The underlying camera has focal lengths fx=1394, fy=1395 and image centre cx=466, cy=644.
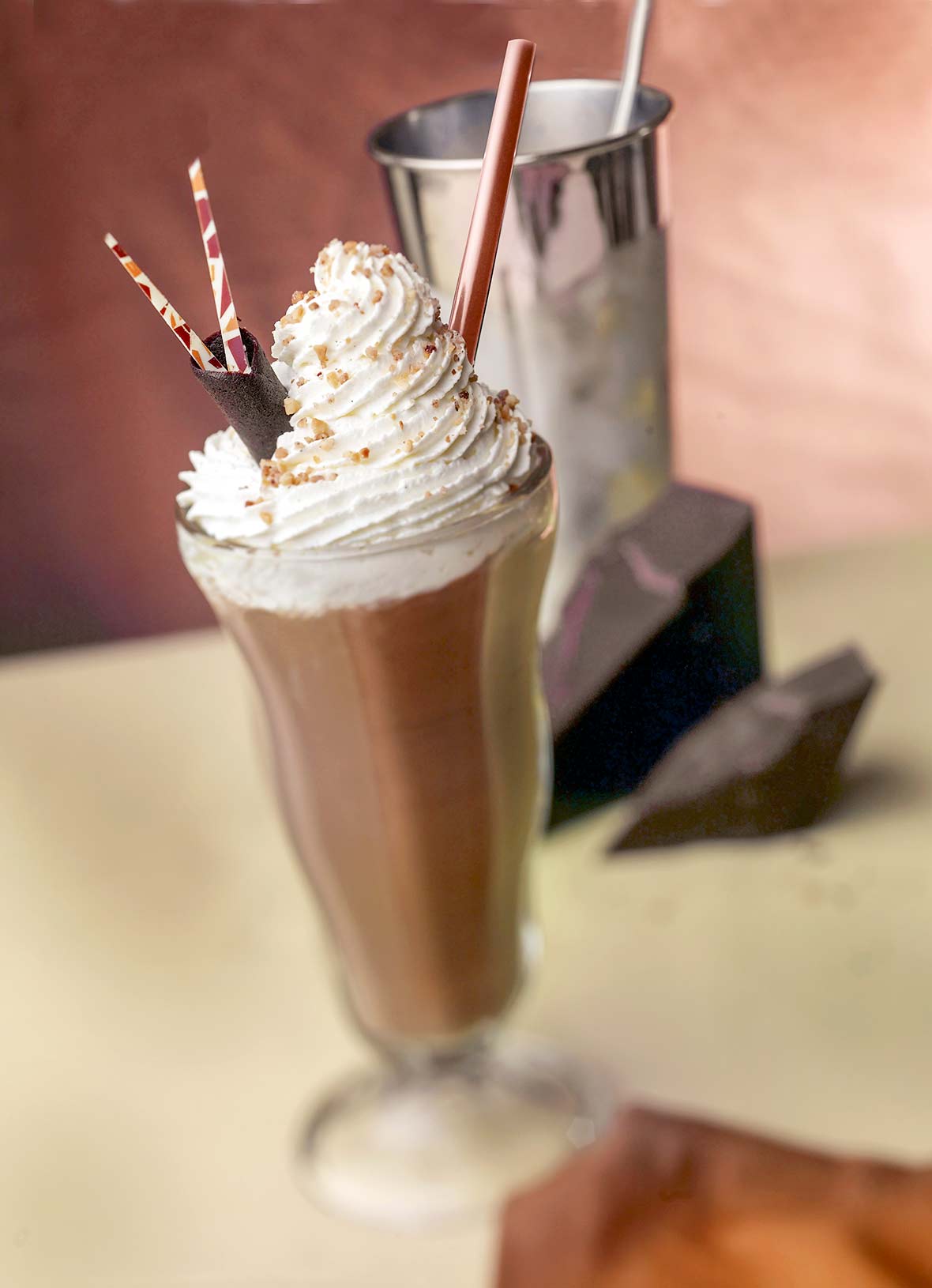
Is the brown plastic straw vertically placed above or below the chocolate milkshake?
above

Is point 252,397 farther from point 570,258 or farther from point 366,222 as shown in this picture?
point 366,222

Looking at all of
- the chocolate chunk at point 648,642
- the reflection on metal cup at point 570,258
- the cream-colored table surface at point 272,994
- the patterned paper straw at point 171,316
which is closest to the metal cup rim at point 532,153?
the reflection on metal cup at point 570,258

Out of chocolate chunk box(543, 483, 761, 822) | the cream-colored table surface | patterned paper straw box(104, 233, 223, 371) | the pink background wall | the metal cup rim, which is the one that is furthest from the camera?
the pink background wall

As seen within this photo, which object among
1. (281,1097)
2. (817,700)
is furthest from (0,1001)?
(817,700)

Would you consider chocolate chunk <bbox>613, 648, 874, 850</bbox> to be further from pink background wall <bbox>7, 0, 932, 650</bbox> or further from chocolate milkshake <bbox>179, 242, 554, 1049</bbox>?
pink background wall <bbox>7, 0, 932, 650</bbox>

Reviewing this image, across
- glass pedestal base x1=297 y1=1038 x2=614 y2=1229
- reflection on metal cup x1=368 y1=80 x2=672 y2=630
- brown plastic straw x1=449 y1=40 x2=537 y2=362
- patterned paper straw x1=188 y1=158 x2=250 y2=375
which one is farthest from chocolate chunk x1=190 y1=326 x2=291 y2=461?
glass pedestal base x1=297 y1=1038 x2=614 y2=1229
